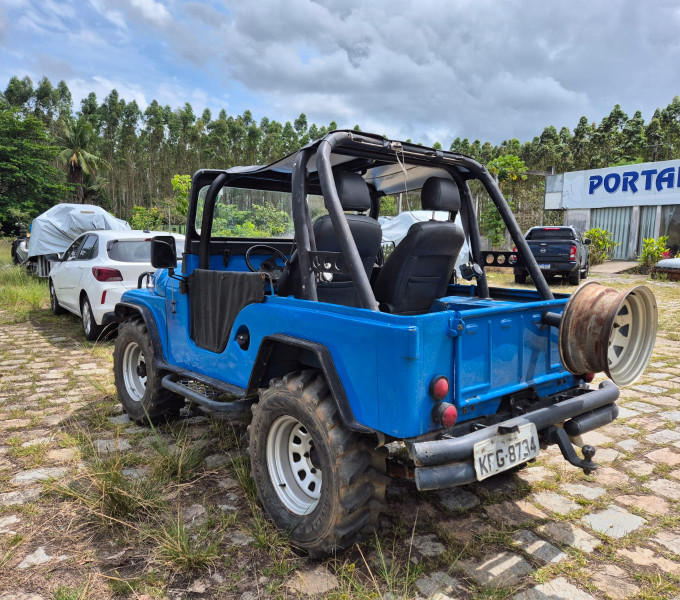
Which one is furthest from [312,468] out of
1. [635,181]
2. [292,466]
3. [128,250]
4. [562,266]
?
[635,181]

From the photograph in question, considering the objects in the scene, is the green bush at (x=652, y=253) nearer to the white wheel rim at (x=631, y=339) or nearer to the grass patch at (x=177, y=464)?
the white wheel rim at (x=631, y=339)

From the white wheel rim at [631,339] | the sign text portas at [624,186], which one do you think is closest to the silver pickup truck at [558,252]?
the sign text portas at [624,186]

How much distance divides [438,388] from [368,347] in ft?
1.20

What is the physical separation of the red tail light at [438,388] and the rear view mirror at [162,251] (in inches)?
91.4

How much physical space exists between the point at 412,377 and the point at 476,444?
0.45m

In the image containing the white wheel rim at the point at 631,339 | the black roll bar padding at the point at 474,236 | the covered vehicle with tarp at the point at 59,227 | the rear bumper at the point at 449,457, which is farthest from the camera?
the covered vehicle with tarp at the point at 59,227

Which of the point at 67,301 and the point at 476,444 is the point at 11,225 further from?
the point at 476,444

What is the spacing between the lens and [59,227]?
1655cm

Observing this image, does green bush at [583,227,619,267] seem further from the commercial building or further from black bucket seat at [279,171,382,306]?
black bucket seat at [279,171,382,306]

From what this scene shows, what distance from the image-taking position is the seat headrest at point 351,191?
306cm

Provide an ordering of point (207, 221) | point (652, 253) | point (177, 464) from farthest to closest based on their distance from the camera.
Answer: point (652, 253), point (207, 221), point (177, 464)

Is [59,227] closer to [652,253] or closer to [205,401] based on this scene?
[205,401]

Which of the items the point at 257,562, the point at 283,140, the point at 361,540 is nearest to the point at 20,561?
the point at 257,562

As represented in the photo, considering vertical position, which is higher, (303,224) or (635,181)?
(635,181)
